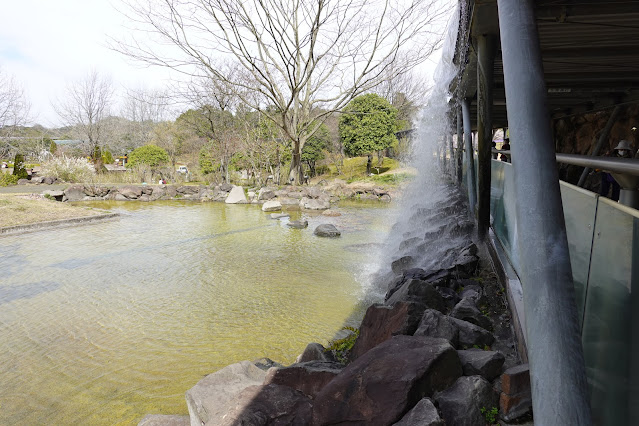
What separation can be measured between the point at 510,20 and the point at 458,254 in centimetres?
412

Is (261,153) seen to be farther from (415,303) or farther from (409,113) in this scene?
(415,303)

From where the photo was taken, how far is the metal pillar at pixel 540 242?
3.73 feet

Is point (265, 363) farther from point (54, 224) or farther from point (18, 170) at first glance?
point (18, 170)

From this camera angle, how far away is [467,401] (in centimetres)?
208

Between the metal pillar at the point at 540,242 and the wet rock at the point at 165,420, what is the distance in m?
2.45

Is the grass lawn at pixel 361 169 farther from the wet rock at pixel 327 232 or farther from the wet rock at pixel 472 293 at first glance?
the wet rock at pixel 472 293

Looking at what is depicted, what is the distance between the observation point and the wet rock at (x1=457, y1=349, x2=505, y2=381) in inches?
92.3

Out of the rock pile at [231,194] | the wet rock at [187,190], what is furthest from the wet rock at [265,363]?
the wet rock at [187,190]

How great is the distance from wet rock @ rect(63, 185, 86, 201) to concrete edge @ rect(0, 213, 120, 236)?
7.30 meters

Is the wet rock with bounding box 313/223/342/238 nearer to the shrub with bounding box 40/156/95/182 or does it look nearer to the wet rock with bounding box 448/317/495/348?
the wet rock with bounding box 448/317/495/348

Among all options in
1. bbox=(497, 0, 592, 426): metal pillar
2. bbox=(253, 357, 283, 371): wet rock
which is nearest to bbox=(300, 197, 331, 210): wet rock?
bbox=(253, 357, 283, 371): wet rock

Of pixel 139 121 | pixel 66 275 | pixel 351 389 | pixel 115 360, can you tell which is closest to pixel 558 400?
pixel 351 389

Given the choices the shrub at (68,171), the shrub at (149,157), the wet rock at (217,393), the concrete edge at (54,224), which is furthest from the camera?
the shrub at (149,157)

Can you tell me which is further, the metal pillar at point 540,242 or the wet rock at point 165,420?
the wet rock at point 165,420
